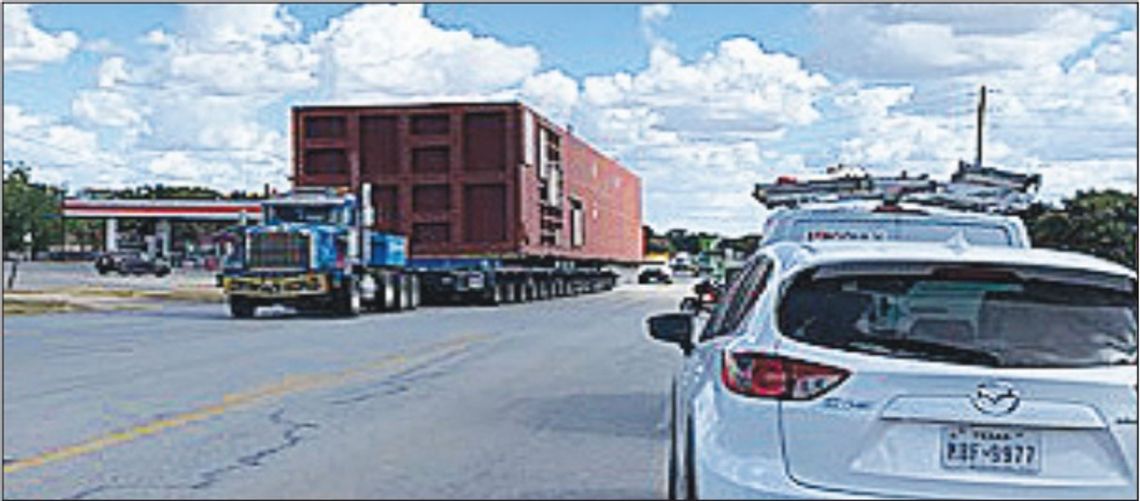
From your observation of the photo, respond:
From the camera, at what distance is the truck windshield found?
33625mm

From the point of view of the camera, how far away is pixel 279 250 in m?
33.0

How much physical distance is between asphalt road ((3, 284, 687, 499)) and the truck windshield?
959 centimetres

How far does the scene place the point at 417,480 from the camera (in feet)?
29.1

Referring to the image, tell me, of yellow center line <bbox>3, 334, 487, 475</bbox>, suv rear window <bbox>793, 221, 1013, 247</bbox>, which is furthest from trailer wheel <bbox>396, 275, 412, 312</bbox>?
suv rear window <bbox>793, 221, 1013, 247</bbox>

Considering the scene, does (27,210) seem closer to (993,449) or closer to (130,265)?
(130,265)

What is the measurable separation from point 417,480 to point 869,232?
4.92 meters

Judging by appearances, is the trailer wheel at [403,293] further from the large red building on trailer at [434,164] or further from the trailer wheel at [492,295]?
the trailer wheel at [492,295]

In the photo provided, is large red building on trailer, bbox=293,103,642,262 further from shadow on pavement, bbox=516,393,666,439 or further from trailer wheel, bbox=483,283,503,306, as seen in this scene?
shadow on pavement, bbox=516,393,666,439

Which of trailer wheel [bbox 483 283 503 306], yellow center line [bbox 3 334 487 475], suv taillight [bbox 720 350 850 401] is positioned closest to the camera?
suv taillight [bbox 720 350 850 401]

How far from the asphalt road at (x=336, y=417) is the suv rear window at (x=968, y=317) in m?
2.82

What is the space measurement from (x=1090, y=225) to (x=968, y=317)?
1957 centimetres

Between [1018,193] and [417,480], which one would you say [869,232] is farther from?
[417,480]

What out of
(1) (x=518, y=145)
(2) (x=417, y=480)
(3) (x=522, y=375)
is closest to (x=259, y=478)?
(2) (x=417, y=480)

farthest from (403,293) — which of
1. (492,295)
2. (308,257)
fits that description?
(308,257)
